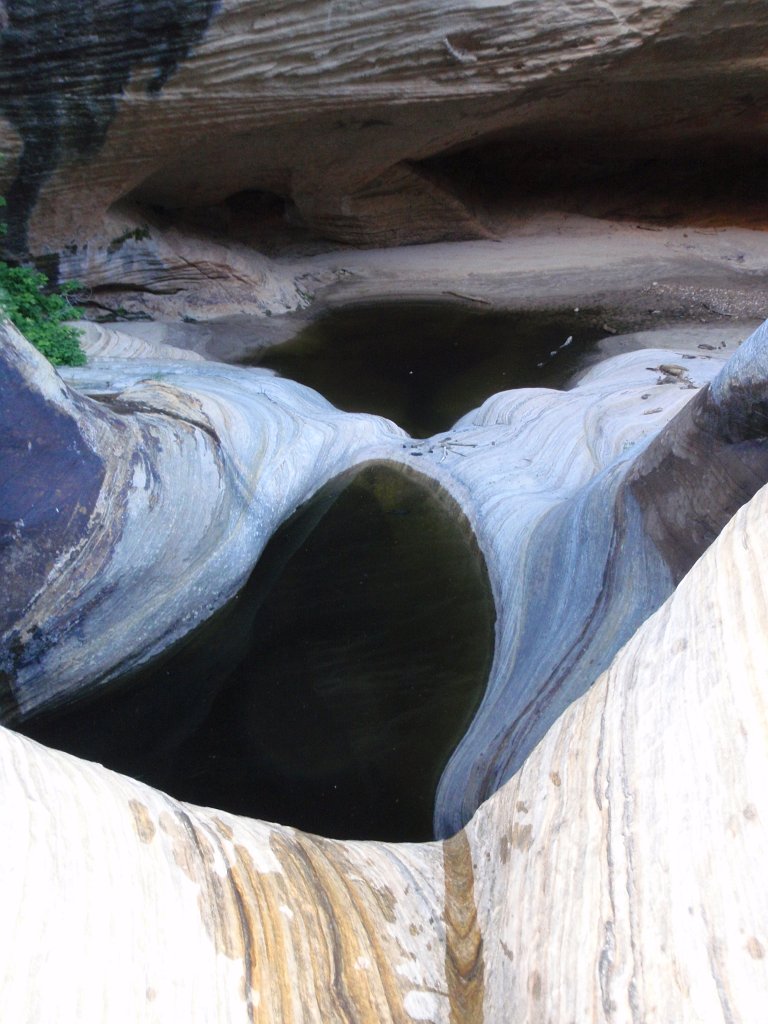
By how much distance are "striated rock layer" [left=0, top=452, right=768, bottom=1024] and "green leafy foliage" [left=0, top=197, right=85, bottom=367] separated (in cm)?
447

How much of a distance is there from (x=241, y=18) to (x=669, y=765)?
6.68 meters

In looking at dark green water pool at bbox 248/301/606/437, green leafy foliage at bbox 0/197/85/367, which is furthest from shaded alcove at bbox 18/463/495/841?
green leafy foliage at bbox 0/197/85/367

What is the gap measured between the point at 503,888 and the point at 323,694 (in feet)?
4.83

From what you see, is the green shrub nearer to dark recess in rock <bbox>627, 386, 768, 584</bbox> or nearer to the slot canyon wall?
the slot canyon wall

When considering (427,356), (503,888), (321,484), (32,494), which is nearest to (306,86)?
(427,356)

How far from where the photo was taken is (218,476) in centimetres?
400

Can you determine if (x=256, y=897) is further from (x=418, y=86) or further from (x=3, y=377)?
(x=418, y=86)

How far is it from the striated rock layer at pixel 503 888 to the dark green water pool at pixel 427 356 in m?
4.43

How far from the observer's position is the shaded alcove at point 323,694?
2512mm

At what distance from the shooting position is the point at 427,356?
7.07 meters

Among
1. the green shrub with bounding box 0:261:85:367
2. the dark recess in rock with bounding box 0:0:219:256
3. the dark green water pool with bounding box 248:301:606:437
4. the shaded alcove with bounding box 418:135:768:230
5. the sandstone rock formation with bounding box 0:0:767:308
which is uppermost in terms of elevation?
the dark recess in rock with bounding box 0:0:219:256

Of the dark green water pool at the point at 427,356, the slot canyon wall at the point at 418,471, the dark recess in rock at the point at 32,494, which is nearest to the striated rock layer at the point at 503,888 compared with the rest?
the slot canyon wall at the point at 418,471

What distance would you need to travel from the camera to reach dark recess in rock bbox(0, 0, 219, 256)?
5.72 meters

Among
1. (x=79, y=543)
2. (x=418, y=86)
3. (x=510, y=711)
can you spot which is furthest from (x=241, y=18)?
(x=510, y=711)
